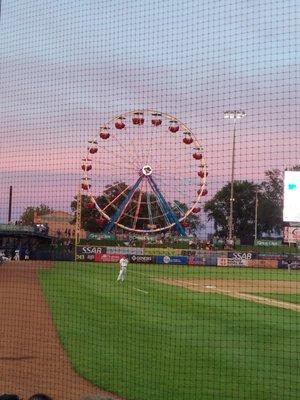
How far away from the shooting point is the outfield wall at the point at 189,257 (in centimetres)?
4056

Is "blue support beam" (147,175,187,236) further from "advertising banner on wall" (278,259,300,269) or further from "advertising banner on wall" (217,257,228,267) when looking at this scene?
"advertising banner on wall" (278,259,300,269)

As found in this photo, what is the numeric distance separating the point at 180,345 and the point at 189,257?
101 feet

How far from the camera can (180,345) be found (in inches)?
420

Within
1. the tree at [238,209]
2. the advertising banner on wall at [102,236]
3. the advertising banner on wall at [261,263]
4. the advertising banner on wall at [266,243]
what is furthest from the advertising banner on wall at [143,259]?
the advertising banner on wall at [266,243]

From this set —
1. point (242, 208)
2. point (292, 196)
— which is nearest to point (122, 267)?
point (292, 196)

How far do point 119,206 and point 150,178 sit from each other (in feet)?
13.9

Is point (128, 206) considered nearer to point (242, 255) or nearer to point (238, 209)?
point (242, 255)

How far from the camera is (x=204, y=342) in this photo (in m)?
11.1

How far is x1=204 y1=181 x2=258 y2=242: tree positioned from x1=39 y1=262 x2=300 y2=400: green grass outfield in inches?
376

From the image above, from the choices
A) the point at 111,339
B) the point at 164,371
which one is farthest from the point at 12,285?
the point at 164,371

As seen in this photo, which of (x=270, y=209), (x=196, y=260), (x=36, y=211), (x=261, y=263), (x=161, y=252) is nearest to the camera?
(x=36, y=211)

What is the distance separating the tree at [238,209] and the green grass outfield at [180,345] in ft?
31.4

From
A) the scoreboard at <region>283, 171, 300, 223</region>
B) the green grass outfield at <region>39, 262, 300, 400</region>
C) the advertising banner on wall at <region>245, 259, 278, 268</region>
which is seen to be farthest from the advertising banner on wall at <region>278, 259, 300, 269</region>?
the scoreboard at <region>283, 171, 300, 223</region>

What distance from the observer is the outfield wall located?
133 feet
